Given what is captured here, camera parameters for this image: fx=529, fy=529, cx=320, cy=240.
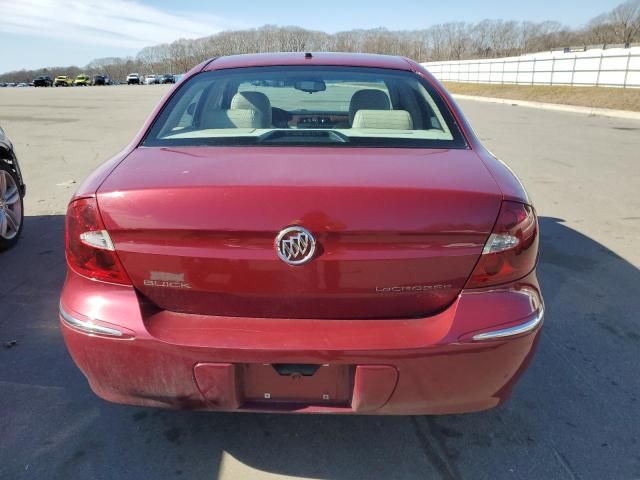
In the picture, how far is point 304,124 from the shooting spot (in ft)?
10.2

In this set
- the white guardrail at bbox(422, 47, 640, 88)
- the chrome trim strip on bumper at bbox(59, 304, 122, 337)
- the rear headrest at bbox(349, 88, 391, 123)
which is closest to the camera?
the chrome trim strip on bumper at bbox(59, 304, 122, 337)

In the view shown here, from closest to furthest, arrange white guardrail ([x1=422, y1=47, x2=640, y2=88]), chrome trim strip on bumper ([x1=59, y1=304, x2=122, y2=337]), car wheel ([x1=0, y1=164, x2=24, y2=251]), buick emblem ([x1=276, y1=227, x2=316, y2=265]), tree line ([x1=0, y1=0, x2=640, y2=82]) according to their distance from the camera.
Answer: buick emblem ([x1=276, y1=227, x2=316, y2=265]) < chrome trim strip on bumper ([x1=59, y1=304, x2=122, y2=337]) < car wheel ([x1=0, y1=164, x2=24, y2=251]) < white guardrail ([x1=422, y1=47, x2=640, y2=88]) < tree line ([x1=0, y1=0, x2=640, y2=82])

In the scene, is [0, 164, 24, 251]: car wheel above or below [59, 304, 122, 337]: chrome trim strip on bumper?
below

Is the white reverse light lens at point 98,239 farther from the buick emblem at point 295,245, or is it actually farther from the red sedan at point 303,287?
the buick emblem at point 295,245

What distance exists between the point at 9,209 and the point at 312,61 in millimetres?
3308

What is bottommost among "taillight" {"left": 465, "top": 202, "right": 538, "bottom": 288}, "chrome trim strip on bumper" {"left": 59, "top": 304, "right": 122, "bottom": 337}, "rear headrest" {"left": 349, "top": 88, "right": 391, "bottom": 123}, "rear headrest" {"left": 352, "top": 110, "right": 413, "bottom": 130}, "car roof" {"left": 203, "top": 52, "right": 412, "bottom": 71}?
"chrome trim strip on bumper" {"left": 59, "top": 304, "right": 122, "bottom": 337}

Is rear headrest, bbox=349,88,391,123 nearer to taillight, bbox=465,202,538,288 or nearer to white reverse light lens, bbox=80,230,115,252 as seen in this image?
taillight, bbox=465,202,538,288

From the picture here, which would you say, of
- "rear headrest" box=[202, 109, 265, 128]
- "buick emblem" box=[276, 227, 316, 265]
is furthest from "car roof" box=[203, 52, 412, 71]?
"buick emblem" box=[276, 227, 316, 265]

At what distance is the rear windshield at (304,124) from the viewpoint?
2.43 metres

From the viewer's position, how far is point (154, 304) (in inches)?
75.4

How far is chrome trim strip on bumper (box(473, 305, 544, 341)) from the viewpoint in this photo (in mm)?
1819

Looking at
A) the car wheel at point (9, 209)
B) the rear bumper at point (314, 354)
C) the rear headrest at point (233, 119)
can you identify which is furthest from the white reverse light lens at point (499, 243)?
the car wheel at point (9, 209)

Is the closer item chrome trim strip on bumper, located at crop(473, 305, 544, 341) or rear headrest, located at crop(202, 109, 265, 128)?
chrome trim strip on bumper, located at crop(473, 305, 544, 341)

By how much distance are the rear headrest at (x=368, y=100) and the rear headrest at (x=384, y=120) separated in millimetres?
409
